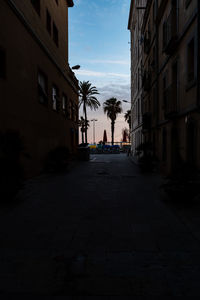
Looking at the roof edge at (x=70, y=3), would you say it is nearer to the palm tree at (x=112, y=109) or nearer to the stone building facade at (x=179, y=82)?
the stone building facade at (x=179, y=82)

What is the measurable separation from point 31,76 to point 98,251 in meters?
10.1

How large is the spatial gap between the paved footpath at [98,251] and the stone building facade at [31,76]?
311cm

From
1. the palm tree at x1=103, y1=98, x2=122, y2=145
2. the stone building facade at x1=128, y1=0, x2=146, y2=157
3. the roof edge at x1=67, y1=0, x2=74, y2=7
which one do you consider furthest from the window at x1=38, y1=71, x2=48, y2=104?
the palm tree at x1=103, y1=98, x2=122, y2=145

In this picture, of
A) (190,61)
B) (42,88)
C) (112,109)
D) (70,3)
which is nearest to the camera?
(190,61)

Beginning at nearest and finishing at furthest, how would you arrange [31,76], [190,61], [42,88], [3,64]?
1. [3,64]
2. [190,61]
3. [31,76]
4. [42,88]

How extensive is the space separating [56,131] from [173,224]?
13.0 m

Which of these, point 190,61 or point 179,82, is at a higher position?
point 190,61

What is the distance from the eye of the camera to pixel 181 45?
10.2 meters

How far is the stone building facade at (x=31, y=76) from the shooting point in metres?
8.91

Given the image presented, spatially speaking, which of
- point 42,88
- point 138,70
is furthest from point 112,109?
point 42,88

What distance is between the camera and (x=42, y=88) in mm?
13562

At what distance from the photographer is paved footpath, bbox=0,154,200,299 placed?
8.68 ft

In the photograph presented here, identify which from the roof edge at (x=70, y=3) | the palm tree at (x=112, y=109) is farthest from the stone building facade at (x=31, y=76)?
the palm tree at (x=112, y=109)

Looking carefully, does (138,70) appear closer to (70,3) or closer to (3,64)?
(70,3)
